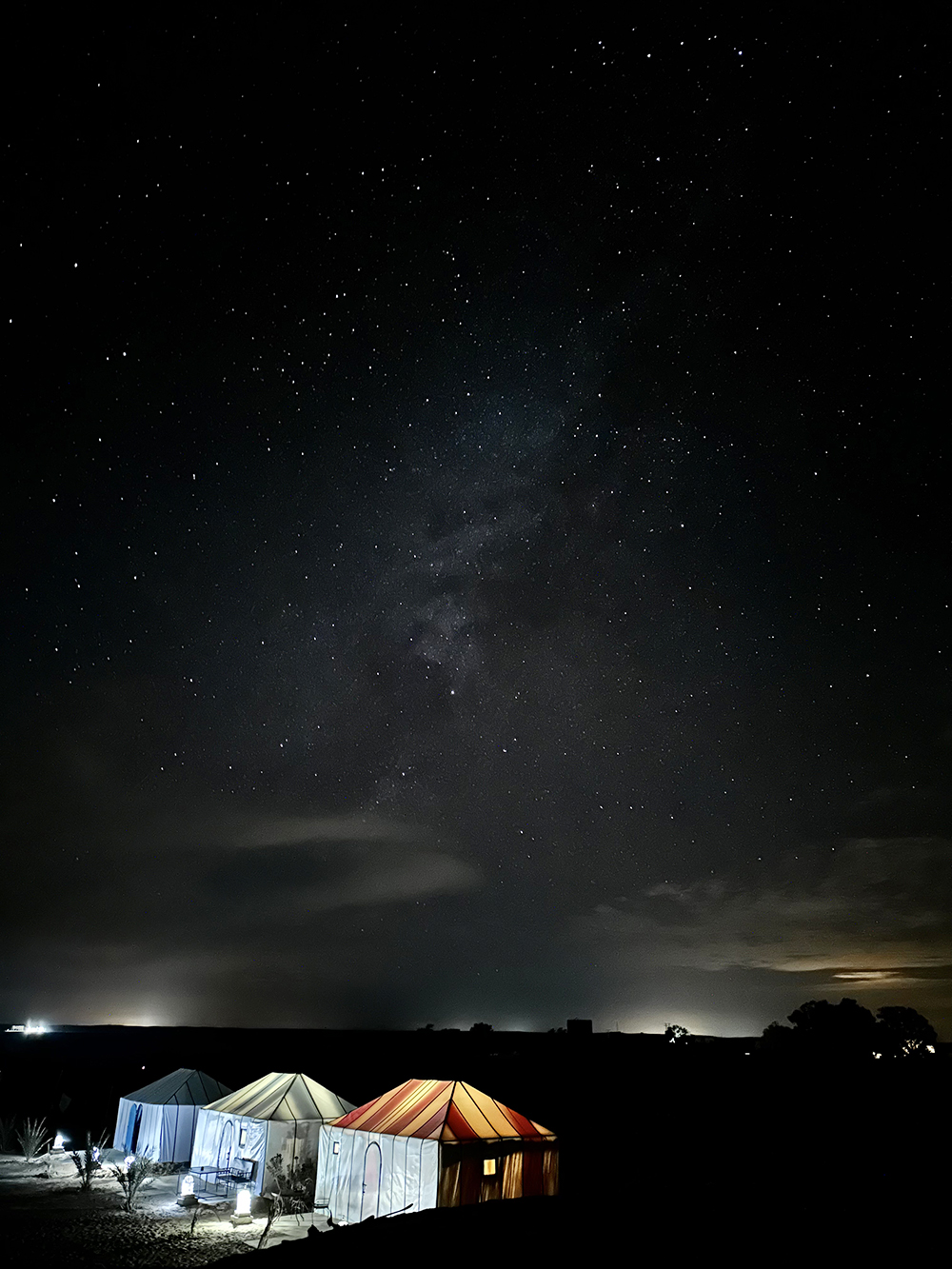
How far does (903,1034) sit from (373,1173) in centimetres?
4412

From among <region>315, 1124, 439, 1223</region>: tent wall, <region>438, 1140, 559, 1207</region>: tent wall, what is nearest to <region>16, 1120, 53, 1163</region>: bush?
<region>315, 1124, 439, 1223</region>: tent wall

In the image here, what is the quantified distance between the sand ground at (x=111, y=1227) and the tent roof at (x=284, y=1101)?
1.60 meters

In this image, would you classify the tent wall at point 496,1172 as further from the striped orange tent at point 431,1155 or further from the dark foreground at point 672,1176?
the dark foreground at point 672,1176

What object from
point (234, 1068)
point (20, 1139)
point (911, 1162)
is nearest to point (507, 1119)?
point (911, 1162)

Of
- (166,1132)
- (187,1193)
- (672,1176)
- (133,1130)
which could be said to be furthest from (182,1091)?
→ (672,1176)

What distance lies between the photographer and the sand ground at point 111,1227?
38.2 ft

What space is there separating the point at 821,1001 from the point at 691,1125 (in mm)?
25196

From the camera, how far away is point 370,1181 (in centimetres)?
1342

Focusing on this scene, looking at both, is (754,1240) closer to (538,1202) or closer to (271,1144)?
(538,1202)

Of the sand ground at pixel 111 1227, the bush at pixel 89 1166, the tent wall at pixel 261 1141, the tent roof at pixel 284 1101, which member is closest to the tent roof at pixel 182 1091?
the bush at pixel 89 1166

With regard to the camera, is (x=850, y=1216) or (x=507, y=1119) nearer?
(x=850, y=1216)

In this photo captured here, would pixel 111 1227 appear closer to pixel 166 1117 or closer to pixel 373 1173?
pixel 373 1173

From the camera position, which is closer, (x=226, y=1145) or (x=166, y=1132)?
(x=226, y=1145)

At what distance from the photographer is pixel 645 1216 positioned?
324 inches
